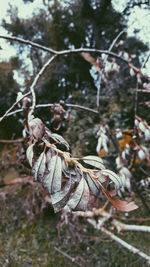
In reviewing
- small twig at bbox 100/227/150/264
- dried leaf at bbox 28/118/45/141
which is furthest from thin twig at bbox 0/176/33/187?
dried leaf at bbox 28/118/45/141

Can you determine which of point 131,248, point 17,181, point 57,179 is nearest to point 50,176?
point 57,179

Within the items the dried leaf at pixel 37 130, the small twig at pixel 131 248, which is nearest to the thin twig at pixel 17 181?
the small twig at pixel 131 248

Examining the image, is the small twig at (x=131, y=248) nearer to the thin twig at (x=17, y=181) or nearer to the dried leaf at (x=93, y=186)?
the thin twig at (x=17, y=181)

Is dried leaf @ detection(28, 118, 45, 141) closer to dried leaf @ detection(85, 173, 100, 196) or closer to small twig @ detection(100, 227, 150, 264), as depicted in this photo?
dried leaf @ detection(85, 173, 100, 196)

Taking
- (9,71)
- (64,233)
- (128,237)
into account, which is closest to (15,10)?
(9,71)

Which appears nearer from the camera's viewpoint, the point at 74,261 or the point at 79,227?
the point at 74,261

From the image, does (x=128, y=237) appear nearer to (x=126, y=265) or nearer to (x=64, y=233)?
(x=126, y=265)

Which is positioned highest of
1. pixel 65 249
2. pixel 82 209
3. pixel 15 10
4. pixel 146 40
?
pixel 15 10

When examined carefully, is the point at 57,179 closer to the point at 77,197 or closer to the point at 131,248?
the point at 77,197

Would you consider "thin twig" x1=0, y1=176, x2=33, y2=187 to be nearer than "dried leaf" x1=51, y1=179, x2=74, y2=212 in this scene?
No

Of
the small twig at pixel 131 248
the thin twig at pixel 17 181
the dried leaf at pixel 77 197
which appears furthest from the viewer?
the thin twig at pixel 17 181

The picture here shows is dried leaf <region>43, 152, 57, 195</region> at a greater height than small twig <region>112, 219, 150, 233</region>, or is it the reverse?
dried leaf <region>43, 152, 57, 195</region>
